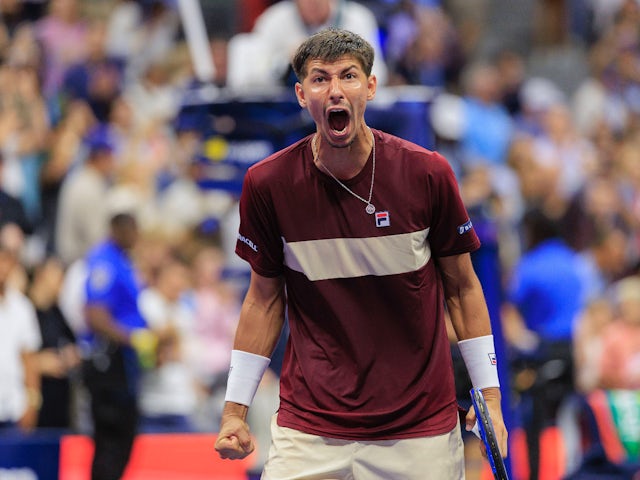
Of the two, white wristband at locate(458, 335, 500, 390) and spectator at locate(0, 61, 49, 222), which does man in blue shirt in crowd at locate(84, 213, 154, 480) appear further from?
white wristband at locate(458, 335, 500, 390)

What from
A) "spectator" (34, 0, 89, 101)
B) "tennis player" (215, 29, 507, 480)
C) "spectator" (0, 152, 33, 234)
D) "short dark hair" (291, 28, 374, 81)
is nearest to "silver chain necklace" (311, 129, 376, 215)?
"tennis player" (215, 29, 507, 480)

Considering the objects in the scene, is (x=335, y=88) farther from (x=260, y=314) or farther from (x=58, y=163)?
(x=58, y=163)

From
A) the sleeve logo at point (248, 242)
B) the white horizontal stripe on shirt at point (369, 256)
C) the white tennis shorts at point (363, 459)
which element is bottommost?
the white tennis shorts at point (363, 459)

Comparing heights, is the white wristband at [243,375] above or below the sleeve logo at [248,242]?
below

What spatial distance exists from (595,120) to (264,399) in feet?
23.0

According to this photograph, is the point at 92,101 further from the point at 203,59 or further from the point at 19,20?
the point at 203,59

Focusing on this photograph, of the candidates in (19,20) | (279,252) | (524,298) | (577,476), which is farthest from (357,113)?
(19,20)

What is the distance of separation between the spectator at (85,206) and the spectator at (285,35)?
322 centimetres

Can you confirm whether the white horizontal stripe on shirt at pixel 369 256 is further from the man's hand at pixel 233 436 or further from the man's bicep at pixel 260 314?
the man's hand at pixel 233 436

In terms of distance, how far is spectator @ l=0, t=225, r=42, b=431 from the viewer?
8727mm

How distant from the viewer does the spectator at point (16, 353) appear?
8.73 metres

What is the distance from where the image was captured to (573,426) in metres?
8.62

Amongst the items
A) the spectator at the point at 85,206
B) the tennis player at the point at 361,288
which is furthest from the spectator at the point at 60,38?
the tennis player at the point at 361,288

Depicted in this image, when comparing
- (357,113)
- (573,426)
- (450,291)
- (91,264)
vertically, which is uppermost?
(357,113)
